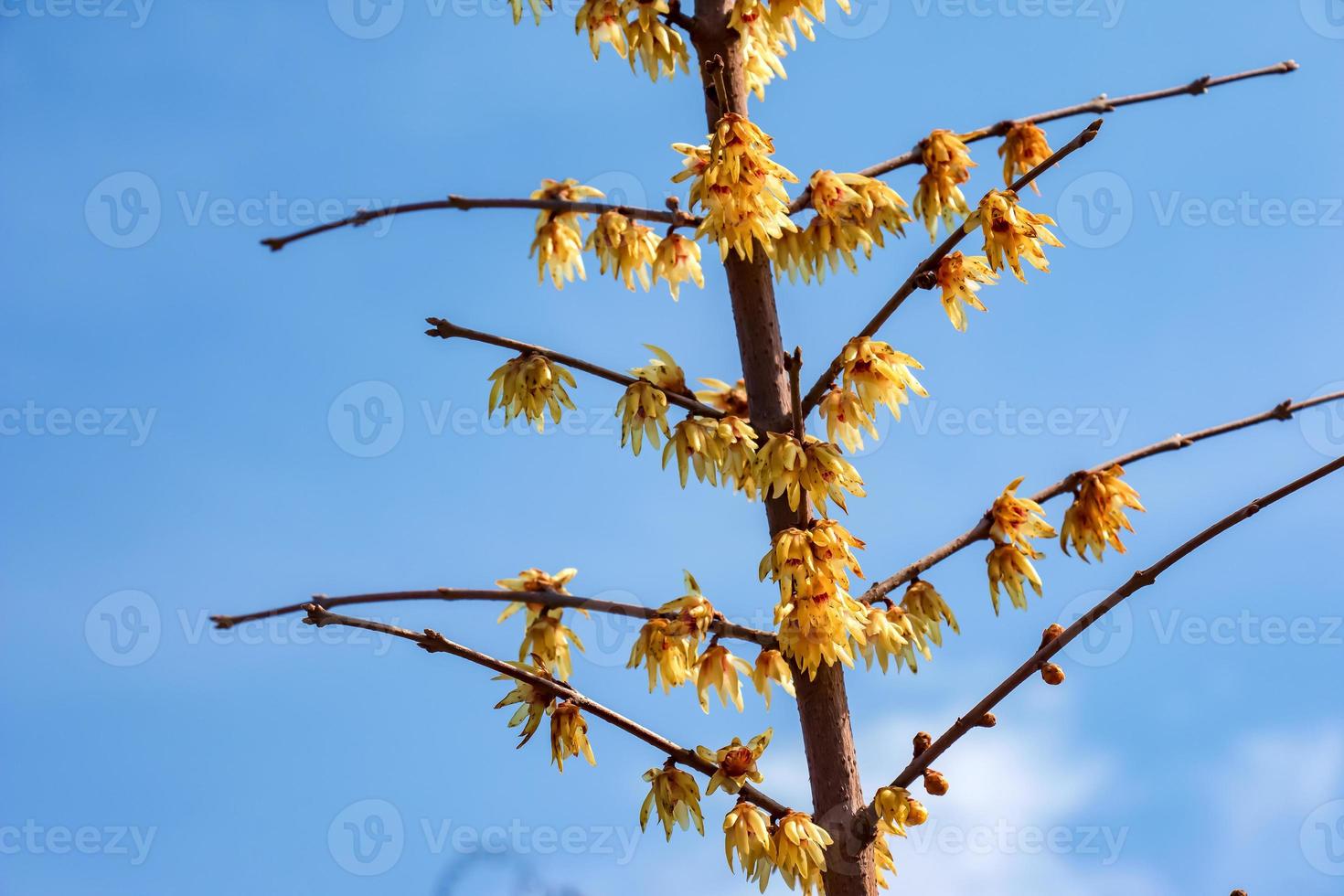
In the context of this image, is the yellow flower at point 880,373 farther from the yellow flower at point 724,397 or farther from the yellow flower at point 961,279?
the yellow flower at point 724,397

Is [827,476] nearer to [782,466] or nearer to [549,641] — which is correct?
[782,466]

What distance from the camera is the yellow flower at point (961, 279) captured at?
5.72 metres

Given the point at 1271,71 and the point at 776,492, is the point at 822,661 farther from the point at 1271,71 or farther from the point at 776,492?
the point at 1271,71

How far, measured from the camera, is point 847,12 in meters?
6.17

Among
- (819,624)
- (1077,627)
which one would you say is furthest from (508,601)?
(1077,627)

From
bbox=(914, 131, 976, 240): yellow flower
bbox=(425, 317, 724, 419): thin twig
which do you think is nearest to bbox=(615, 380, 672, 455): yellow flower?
bbox=(425, 317, 724, 419): thin twig

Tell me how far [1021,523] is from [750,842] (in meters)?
1.88

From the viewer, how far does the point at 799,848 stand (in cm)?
545

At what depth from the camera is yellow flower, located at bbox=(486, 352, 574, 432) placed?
6.05 m

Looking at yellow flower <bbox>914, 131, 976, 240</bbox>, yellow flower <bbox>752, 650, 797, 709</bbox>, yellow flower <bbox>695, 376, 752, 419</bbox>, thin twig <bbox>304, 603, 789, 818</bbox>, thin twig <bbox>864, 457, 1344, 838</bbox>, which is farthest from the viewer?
yellow flower <bbox>695, 376, 752, 419</bbox>

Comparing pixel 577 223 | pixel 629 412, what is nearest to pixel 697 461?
pixel 629 412

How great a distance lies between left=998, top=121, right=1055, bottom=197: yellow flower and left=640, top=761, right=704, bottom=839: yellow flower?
3.32 meters

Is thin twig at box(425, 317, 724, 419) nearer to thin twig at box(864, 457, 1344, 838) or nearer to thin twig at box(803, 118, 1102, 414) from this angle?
thin twig at box(803, 118, 1102, 414)

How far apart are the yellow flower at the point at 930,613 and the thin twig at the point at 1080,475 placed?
0.10 m
